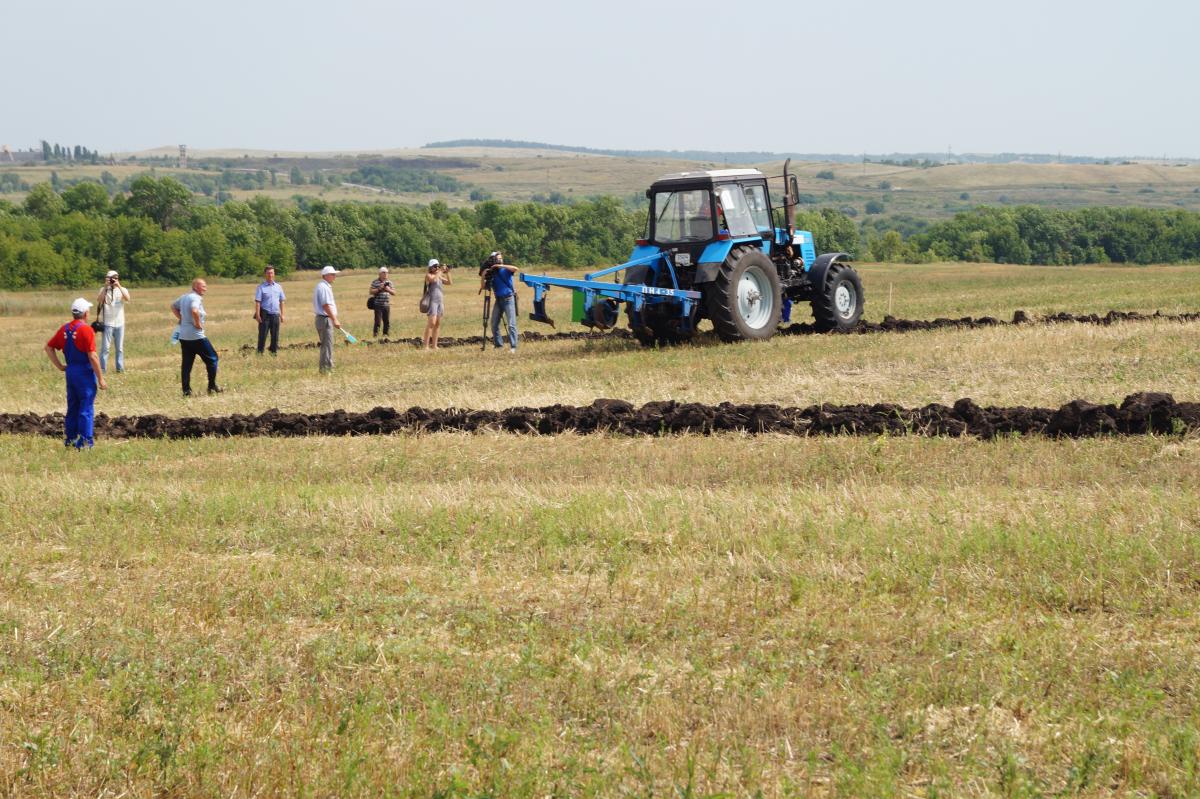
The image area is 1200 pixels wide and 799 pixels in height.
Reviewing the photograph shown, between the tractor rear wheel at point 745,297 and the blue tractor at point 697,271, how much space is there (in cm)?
1

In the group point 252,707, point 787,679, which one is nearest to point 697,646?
point 787,679

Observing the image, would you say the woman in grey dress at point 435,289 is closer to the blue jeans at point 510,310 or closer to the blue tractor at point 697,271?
the blue jeans at point 510,310

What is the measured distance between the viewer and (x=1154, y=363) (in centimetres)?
1458

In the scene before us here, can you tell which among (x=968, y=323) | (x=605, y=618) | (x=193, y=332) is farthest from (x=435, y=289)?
(x=605, y=618)

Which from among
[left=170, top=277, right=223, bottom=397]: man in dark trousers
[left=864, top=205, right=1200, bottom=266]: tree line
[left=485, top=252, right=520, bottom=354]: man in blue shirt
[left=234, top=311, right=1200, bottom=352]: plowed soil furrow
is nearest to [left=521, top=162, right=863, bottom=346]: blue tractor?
[left=485, top=252, right=520, bottom=354]: man in blue shirt

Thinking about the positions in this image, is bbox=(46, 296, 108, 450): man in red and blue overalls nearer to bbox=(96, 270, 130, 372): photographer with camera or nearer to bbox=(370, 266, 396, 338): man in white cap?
bbox=(96, 270, 130, 372): photographer with camera

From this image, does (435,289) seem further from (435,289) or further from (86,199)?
(86,199)

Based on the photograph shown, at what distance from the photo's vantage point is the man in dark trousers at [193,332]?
16062mm

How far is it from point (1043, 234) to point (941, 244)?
9.89 m

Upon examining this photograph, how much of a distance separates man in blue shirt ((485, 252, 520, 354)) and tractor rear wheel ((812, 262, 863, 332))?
462cm

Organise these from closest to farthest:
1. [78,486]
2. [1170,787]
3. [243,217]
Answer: [1170,787] → [78,486] → [243,217]

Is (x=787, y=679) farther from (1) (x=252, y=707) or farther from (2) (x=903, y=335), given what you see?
(2) (x=903, y=335)

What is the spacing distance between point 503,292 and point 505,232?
7022cm

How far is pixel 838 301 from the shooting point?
793 inches
